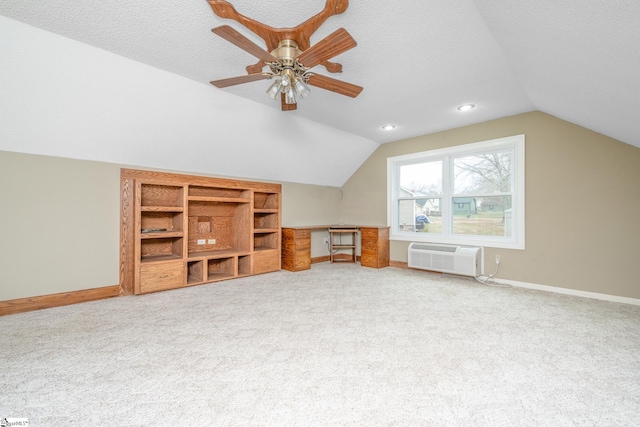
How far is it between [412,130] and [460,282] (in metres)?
2.53

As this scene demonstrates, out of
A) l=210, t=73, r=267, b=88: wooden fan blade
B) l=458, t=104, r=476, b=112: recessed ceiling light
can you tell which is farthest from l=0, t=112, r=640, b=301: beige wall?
l=210, t=73, r=267, b=88: wooden fan blade

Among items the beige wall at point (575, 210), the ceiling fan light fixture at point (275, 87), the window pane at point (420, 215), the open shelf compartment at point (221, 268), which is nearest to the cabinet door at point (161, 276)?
the open shelf compartment at point (221, 268)

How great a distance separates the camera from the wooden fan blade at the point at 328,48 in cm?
163

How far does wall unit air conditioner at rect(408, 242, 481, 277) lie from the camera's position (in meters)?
4.03

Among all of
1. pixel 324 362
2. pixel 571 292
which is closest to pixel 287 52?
pixel 324 362

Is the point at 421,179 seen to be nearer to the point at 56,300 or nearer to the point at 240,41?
the point at 240,41

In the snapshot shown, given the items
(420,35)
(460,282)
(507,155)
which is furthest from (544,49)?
(460,282)

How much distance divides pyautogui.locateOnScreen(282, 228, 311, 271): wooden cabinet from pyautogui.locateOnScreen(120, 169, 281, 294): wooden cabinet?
0.52ft

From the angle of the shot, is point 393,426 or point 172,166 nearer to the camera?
point 393,426

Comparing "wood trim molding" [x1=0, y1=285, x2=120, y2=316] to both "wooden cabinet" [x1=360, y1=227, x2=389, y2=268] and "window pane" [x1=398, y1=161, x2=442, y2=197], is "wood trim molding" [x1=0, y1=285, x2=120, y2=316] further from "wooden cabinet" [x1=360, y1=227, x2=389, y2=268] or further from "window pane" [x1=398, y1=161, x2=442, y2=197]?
"window pane" [x1=398, y1=161, x2=442, y2=197]

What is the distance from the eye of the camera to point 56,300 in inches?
116

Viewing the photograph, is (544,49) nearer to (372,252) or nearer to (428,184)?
(428,184)

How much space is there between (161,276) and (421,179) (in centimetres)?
444

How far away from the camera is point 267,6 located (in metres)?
1.82
